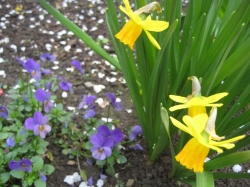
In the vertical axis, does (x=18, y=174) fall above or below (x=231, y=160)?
below

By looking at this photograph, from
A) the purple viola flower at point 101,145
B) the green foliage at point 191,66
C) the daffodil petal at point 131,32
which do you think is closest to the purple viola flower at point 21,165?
the purple viola flower at point 101,145

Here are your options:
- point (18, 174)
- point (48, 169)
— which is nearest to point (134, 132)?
point (48, 169)

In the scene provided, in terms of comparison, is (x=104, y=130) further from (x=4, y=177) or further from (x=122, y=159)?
(x=4, y=177)

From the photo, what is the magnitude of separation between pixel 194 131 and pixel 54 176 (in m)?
0.80

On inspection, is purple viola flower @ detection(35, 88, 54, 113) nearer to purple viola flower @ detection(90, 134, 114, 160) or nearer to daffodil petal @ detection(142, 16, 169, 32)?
purple viola flower @ detection(90, 134, 114, 160)

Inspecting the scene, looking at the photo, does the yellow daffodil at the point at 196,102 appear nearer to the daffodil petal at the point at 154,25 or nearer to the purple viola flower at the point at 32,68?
the daffodil petal at the point at 154,25

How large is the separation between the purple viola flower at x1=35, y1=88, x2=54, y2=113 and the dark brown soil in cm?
17

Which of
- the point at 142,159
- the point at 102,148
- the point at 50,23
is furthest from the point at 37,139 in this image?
the point at 50,23

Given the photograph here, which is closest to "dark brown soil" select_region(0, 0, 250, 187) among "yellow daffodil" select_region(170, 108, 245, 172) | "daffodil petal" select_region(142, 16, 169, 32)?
"yellow daffodil" select_region(170, 108, 245, 172)

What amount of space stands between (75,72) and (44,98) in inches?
24.4

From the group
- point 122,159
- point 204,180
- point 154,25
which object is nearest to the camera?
point 154,25

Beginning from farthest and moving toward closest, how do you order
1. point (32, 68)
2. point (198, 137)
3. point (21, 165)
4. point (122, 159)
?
1. point (32, 68)
2. point (122, 159)
3. point (21, 165)
4. point (198, 137)

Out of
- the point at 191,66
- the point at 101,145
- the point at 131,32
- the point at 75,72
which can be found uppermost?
the point at 131,32

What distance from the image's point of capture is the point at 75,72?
202cm
